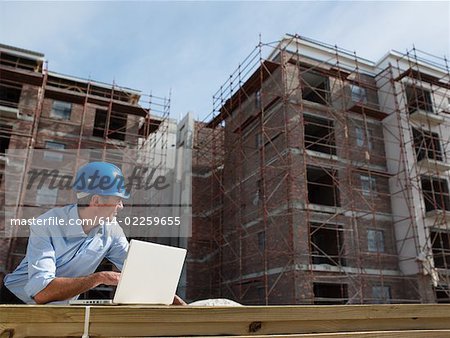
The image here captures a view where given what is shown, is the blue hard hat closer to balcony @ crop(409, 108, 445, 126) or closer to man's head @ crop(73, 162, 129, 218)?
man's head @ crop(73, 162, 129, 218)

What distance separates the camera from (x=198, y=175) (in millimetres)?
22453

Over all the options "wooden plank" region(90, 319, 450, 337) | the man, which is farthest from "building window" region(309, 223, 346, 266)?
"wooden plank" region(90, 319, 450, 337)

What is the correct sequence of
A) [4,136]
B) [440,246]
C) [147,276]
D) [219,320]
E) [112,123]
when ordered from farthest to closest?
[112,123] < [440,246] < [4,136] < [147,276] < [219,320]

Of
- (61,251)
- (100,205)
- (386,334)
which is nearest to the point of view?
(386,334)

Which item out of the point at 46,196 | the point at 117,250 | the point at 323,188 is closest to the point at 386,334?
the point at 117,250

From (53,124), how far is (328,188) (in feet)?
47.9

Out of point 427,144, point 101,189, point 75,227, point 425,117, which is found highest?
point 425,117

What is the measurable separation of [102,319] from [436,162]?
63.5 feet

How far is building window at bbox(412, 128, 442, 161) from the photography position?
19031 mm

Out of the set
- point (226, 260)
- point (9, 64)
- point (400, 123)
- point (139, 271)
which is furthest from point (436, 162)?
point (9, 64)

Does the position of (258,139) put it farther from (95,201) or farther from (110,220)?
(95,201)

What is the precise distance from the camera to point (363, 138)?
18500 mm

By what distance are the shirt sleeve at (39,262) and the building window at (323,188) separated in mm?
15275

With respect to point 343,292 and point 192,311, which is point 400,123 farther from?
point 192,311
